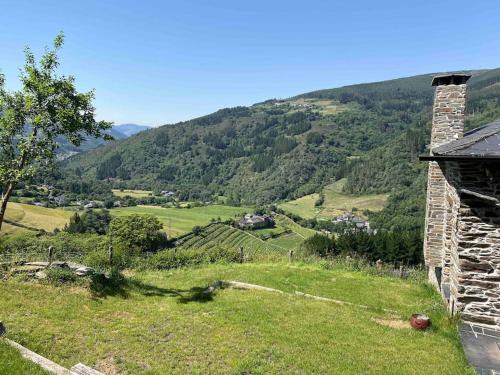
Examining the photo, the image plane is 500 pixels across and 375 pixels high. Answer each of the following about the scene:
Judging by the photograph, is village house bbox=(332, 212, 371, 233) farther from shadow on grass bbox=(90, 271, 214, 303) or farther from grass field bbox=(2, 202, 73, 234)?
shadow on grass bbox=(90, 271, 214, 303)

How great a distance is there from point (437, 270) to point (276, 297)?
7033 mm

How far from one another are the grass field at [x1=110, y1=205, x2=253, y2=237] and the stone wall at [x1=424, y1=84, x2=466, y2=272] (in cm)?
9237

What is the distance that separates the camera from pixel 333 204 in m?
168

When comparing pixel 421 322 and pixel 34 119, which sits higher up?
pixel 34 119

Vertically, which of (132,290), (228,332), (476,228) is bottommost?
(132,290)

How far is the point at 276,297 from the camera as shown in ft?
48.1

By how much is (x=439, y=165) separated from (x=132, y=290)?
44.9 ft

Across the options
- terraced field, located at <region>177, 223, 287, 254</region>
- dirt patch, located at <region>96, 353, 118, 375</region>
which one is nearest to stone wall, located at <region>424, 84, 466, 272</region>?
dirt patch, located at <region>96, 353, 118, 375</region>

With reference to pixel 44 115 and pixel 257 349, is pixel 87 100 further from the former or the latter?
pixel 257 349

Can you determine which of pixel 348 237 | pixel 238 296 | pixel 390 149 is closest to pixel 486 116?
pixel 390 149

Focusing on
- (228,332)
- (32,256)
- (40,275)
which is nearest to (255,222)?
(32,256)

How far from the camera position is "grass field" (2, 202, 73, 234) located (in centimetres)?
8931

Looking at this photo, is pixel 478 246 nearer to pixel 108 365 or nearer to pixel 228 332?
pixel 228 332

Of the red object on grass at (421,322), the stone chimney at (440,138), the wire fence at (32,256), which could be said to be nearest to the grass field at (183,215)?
the wire fence at (32,256)
